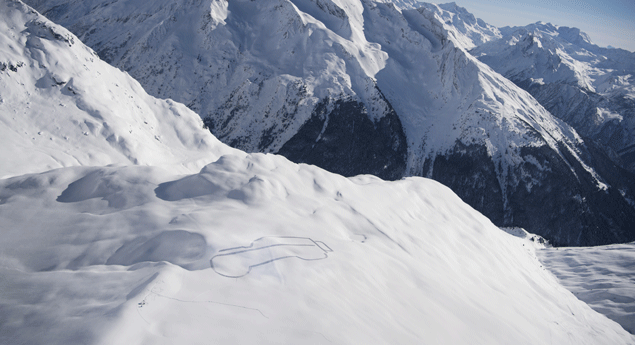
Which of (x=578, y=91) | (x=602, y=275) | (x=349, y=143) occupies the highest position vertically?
(x=578, y=91)

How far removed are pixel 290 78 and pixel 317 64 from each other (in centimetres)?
775

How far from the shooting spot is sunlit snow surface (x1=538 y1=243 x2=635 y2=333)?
20047mm

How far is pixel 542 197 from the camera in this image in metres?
64.2

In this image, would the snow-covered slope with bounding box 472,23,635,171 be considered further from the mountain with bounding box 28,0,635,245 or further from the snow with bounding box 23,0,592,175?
the snow with bounding box 23,0,592,175

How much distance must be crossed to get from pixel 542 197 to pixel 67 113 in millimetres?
76930

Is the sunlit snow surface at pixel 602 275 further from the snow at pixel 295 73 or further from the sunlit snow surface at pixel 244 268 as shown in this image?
the snow at pixel 295 73

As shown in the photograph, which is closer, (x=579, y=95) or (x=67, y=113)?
(x=67, y=113)

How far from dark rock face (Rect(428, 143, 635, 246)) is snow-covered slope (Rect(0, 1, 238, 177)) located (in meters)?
54.4

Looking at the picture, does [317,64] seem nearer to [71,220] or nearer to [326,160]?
[326,160]

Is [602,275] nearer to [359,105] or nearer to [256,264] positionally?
[256,264]

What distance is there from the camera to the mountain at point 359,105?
65750mm

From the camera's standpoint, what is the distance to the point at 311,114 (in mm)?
67375

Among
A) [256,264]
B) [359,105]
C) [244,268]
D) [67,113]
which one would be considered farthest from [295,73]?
[244,268]

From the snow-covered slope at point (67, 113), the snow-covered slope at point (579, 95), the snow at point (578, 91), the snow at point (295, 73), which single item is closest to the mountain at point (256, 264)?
the snow-covered slope at point (67, 113)
